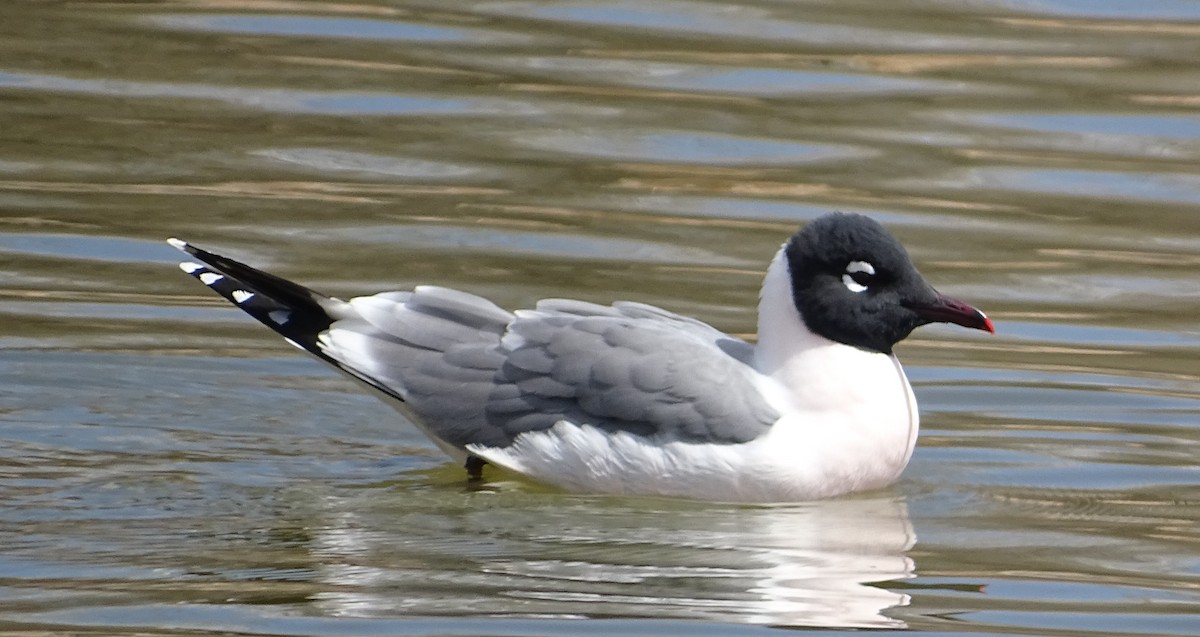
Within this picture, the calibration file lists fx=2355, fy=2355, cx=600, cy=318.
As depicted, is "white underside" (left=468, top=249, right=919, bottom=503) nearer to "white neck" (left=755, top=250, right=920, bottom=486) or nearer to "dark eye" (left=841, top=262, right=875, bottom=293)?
"white neck" (left=755, top=250, right=920, bottom=486)

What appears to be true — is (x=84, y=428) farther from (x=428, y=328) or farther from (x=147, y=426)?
(x=428, y=328)

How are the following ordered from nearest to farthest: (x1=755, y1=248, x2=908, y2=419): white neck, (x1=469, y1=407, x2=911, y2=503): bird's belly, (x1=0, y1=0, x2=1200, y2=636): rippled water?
1. (x1=0, y1=0, x2=1200, y2=636): rippled water
2. (x1=469, y1=407, x2=911, y2=503): bird's belly
3. (x1=755, y1=248, x2=908, y2=419): white neck

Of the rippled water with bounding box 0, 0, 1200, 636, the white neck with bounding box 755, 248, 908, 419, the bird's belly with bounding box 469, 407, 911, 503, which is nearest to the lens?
the rippled water with bounding box 0, 0, 1200, 636

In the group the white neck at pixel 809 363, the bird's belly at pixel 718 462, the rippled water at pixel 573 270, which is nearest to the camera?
the rippled water at pixel 573 270

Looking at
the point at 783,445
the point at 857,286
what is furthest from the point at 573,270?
the point at 783,445

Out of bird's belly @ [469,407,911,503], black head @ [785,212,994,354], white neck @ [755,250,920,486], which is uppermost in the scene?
black head @ [785,212,994,354]

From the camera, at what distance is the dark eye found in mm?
7102

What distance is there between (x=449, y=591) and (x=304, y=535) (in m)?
0.74

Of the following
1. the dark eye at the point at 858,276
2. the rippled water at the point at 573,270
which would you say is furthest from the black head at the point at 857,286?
the rippled water at the point at 573,270

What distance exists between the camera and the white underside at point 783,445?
274 inches

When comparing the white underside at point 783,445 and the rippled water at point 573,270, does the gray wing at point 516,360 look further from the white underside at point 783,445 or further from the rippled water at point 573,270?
the rippled water at point 573,270

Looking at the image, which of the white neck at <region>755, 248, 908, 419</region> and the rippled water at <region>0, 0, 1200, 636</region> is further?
the white neck at <region>755, 248, 908, 419</region>

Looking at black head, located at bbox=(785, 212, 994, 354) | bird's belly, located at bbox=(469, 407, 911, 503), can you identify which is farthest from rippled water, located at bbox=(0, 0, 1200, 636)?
black head, located at bbox=(785, 212, 994, 354)

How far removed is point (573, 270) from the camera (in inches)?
384
